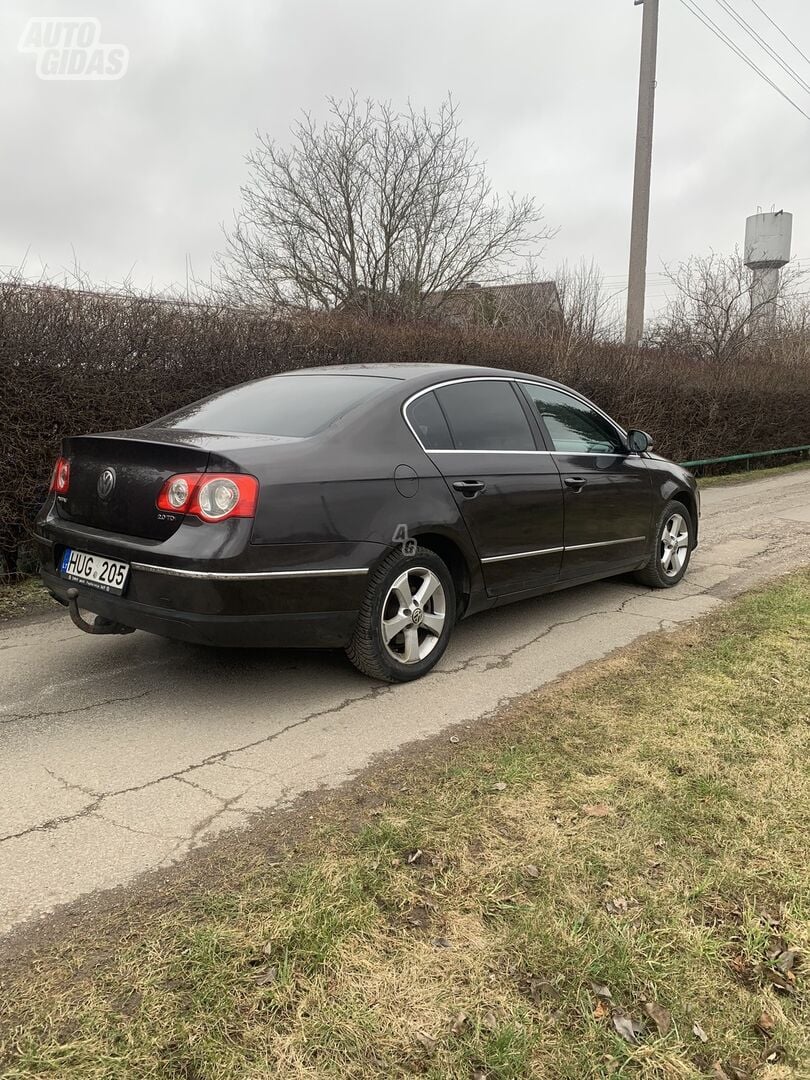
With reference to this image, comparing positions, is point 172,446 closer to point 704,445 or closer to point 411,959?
point 411,959

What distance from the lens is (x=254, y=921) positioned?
A: 7.18 ft

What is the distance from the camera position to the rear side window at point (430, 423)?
4.08 metres

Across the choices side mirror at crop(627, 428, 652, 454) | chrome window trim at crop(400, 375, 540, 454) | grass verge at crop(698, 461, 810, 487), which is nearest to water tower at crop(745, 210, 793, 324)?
grass verge at crop(698, 461, 810, 487)

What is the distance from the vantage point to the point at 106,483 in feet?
12.0

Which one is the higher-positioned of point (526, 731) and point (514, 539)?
point (514, 539)

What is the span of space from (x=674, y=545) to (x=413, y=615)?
309cm

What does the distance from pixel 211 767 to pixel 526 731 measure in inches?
53.0

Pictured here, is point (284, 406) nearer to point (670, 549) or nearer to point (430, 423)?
point (430, 423)

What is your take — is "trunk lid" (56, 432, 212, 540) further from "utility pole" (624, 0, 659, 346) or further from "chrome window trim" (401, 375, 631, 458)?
"utility pole" (624, 0, 659, 346)

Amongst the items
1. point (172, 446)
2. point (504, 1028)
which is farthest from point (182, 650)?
point (504, 1028)

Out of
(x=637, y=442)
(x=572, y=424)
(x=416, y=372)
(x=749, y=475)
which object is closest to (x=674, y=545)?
(x=637, y=442)

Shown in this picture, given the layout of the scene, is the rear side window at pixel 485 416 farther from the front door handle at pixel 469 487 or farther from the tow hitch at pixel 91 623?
the tow hitch at pixel 91 623

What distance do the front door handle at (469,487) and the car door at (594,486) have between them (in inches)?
32.9

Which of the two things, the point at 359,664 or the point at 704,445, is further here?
the point at 704,445
